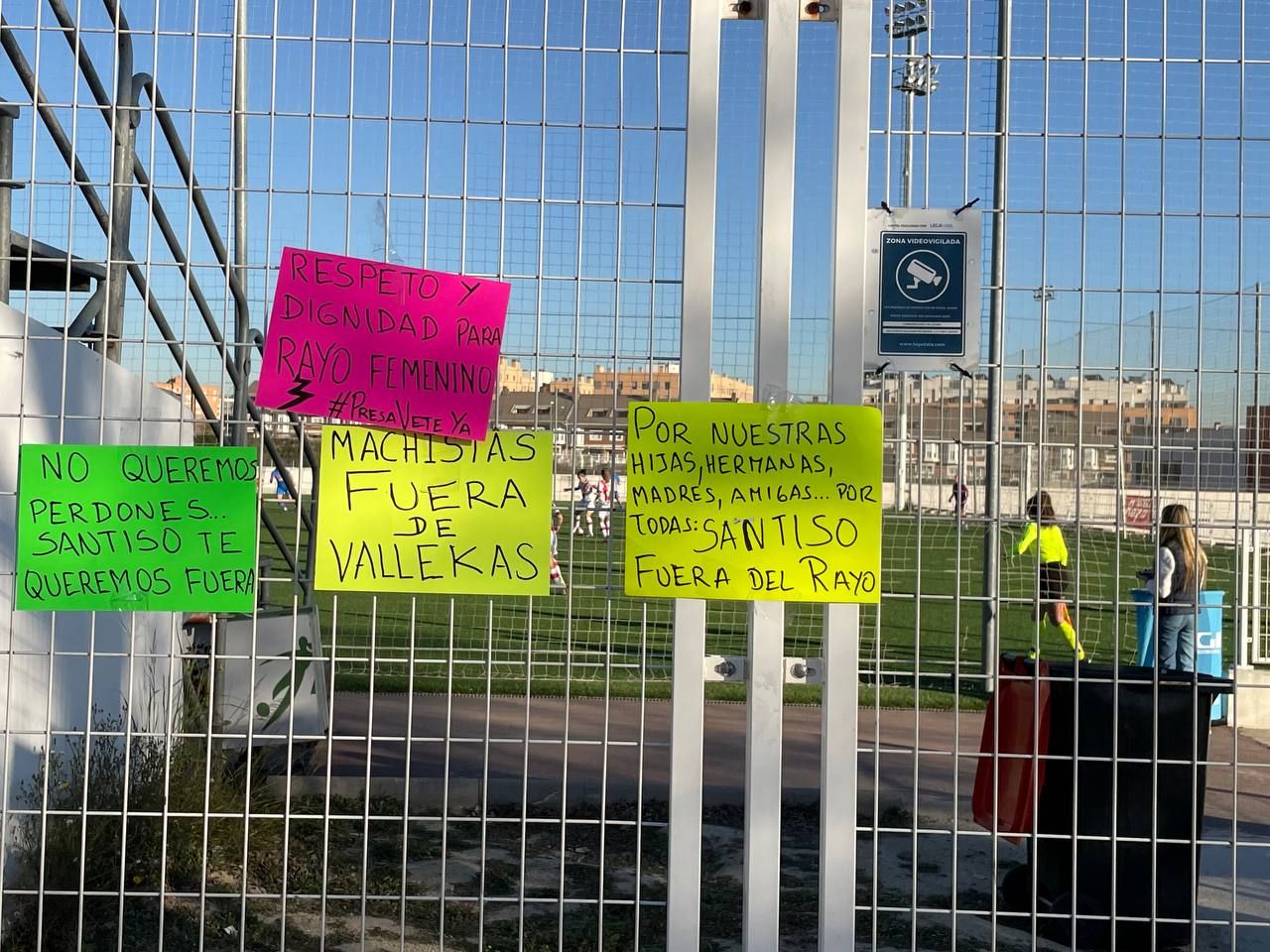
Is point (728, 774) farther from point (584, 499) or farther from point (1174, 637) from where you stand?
point (584, 499)

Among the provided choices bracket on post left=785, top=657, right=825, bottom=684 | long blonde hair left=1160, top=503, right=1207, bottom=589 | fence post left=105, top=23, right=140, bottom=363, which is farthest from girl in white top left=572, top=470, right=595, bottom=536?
fence post left=105, top=23, right=140, bottom=363

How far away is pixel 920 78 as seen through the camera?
3379 mm

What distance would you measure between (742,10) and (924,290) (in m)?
0.90

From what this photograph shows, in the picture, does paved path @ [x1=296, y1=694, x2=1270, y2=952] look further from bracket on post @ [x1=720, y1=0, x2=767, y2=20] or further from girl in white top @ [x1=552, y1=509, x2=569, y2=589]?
bracket on post @ [x1=720, y1=0, x2=767, y2=20]

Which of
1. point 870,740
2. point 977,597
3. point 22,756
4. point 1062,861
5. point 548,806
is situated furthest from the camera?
point 870,740

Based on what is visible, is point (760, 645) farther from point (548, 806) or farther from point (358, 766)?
point (358, 766)

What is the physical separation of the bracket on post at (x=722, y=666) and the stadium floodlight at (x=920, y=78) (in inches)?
61.4

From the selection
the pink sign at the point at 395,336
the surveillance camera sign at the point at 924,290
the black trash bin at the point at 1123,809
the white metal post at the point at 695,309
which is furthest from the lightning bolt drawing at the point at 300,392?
the black trash bin at the point at 1123,809

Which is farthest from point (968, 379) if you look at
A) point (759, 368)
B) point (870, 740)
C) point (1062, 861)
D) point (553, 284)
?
point (870, 740)

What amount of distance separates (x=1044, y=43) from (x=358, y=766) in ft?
20.8

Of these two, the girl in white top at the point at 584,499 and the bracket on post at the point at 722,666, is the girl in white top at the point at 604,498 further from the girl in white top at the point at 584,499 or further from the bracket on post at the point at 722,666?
the bracket on post at the point at 722,666

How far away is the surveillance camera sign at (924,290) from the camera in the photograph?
3.35m

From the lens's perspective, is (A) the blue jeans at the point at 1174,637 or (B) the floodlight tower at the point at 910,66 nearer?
(B) the floodlight tower at the point at 910,66

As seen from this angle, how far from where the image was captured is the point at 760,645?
3.38 m
